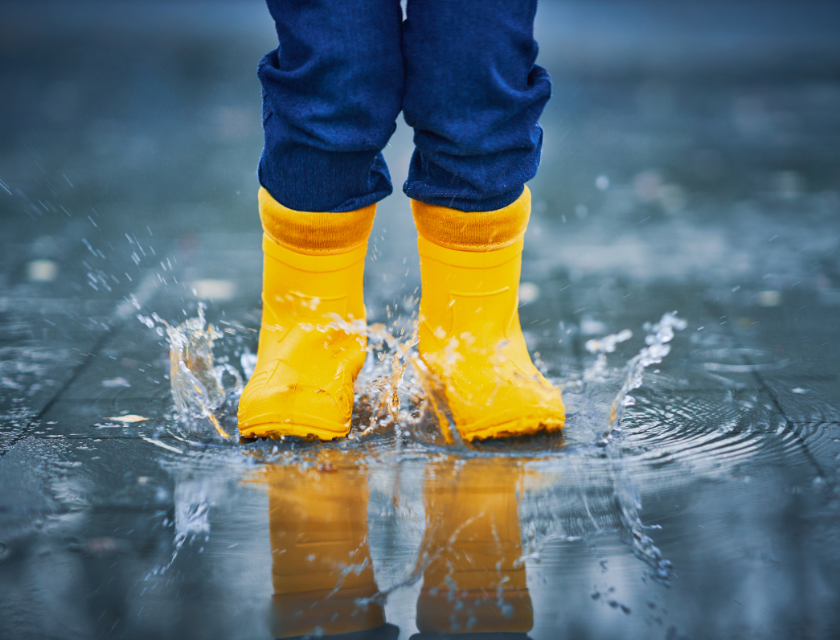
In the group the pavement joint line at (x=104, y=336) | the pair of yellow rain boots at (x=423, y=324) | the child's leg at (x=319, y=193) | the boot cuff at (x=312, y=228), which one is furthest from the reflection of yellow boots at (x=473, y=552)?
the pavement joint line at (x=104, y=336)

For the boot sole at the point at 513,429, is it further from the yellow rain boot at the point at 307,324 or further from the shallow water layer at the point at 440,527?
the yellow rain boot at the point at 307,324

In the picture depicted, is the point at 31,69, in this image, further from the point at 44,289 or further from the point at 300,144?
the point at 300,144

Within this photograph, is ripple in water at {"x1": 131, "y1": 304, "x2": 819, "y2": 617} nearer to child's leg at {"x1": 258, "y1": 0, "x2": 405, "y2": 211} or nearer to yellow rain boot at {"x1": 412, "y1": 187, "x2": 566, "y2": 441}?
yellow rain boot at {"x1": 412, "y1": 187, "x2": 566, "y2": 441}

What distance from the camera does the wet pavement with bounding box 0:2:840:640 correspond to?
0.82 m

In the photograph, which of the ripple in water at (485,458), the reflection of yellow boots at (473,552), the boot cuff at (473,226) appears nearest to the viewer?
the reflection of yellow boots at (473,552)

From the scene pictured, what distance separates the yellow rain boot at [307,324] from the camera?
1.12 m

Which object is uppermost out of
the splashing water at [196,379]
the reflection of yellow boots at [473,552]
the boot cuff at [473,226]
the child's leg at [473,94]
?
the child's leg at [473,94]

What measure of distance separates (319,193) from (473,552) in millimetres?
527

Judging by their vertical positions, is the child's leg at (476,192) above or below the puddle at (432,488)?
above

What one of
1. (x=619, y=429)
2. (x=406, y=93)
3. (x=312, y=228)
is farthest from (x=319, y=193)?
(x=619, y=429)

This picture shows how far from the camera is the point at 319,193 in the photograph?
3.60ft

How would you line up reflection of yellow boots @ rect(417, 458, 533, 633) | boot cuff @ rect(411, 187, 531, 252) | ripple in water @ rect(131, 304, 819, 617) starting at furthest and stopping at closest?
boot cuff @ rect(411, 187, 531, 252) < ripple in water @ rect(131, 304, 819, 617) < reflection of yellow boots @ rect(417, 458, 533, 633)

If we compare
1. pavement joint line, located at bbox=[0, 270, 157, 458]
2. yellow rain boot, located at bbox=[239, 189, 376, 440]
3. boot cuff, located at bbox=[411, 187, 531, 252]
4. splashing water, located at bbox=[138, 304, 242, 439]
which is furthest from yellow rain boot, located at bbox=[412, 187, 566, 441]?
pavement joint line, located at bbox=[0, 270, 157, 458]

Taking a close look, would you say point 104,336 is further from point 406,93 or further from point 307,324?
point 406,93
